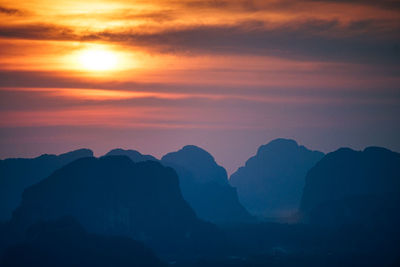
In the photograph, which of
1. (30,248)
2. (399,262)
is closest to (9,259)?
(30,248)

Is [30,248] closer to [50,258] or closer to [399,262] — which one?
[50,258]

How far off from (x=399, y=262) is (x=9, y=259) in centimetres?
9647

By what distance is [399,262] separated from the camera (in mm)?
199000

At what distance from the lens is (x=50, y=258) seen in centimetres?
19862

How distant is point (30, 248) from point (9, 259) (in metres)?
7.49

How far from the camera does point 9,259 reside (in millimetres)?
191375

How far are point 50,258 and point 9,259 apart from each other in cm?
1124

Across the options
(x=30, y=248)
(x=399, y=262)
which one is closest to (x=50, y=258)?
(x=30, y=248)

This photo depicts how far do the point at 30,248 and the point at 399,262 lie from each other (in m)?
92.5

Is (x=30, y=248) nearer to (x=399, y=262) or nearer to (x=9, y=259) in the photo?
(x=9, y=259)

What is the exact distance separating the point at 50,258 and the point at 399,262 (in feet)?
287

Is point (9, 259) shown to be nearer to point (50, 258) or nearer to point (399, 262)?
point (50, 258)

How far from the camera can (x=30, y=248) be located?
197625 millimetres
